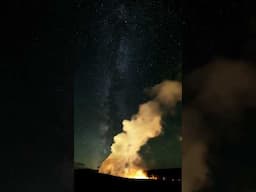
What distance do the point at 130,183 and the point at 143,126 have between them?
4.34 ft

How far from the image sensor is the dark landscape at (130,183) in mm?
3096

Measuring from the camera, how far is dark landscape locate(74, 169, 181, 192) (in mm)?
3096

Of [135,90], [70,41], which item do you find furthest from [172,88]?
[70,41]

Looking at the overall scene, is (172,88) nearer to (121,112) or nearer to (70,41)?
(121,112)

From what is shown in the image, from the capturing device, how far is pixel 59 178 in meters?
1.60

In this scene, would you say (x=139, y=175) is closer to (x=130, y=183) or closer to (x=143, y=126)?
(x=130, y=183)

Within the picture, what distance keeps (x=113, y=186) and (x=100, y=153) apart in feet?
4.50

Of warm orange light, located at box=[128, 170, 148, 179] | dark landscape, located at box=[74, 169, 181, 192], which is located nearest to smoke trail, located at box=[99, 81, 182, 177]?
warm orange light, located at box=[128, 170, 148, 179]

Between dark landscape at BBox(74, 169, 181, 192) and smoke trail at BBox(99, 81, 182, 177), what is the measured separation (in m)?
0.24

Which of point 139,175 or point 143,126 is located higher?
point 143,126

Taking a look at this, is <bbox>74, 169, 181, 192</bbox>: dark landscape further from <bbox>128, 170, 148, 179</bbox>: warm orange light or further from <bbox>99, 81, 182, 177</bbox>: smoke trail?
<bbox>99, 81, 182, 177</bbox>: smoke trail

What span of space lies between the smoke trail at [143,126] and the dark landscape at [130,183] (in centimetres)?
24

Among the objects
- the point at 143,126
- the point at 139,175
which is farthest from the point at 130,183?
the point at 143,126

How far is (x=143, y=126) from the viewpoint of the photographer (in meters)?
2.70
